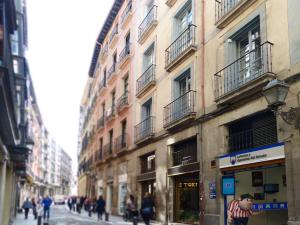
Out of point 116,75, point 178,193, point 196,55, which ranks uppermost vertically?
point 116,75

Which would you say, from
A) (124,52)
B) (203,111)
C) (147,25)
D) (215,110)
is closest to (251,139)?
(215,110)

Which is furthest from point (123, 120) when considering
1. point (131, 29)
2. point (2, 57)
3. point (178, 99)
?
point (2, 57)

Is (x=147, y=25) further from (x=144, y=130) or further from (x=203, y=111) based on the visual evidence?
(x=203, y=111)

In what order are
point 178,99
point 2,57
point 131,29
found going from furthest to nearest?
Result: 1. point 131,29
2. point 178,99
3. point 2,57

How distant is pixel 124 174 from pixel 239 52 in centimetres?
1285

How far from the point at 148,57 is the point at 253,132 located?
36.8 ft

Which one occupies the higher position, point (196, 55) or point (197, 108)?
point (196, 55)

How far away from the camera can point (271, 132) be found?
12227 mm

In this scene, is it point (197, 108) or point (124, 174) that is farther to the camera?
point (124, 174)

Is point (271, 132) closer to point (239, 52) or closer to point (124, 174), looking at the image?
point (239, 52)

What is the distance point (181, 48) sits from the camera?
17984 millimetres

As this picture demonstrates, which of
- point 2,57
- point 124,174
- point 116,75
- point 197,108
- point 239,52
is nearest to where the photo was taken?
point 2,57

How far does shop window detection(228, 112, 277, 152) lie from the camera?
12.2 metres

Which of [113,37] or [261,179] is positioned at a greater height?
[113,37]
